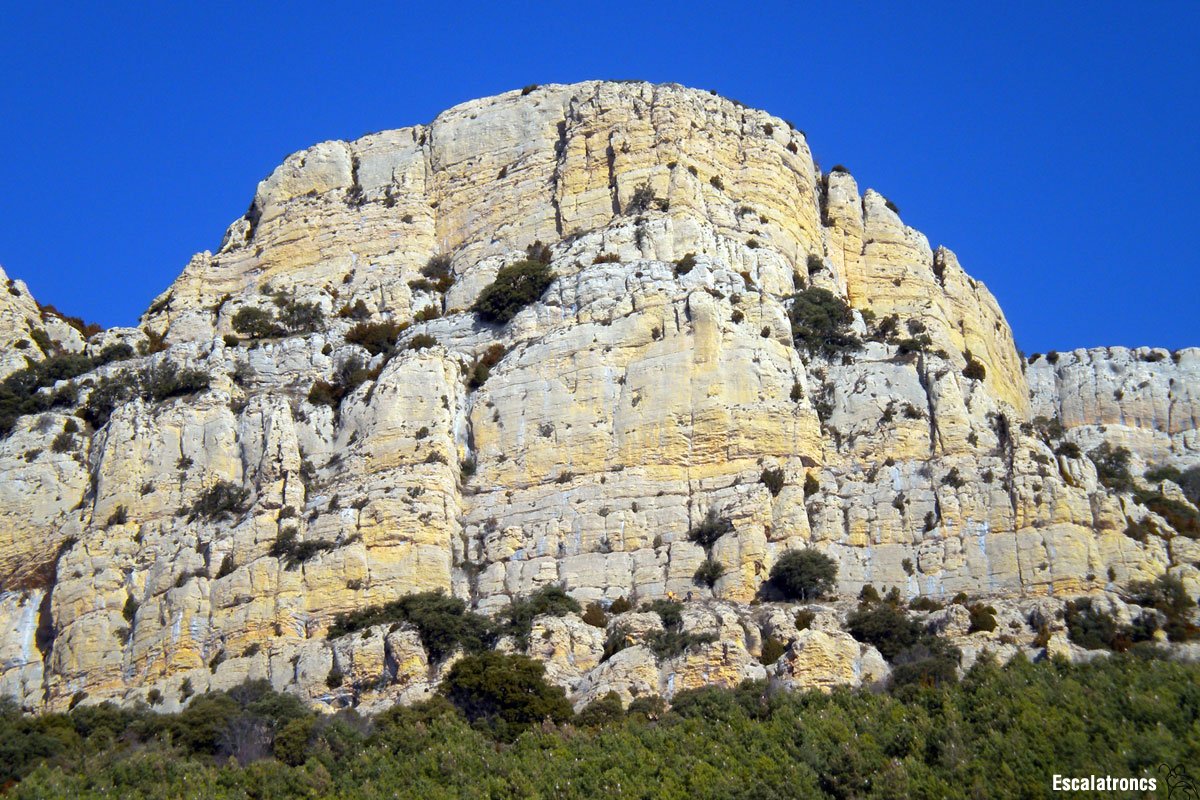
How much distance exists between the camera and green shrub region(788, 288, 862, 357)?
56719 millimetres

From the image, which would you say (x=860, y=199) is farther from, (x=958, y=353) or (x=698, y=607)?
(x=698, y=607)

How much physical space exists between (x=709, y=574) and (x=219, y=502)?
1497cm

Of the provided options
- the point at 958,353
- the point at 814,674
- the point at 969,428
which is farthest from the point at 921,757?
the point at 958,353

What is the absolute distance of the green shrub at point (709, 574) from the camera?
48.1 m

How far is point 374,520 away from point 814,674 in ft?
44.7

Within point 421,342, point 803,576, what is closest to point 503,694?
point 803,576

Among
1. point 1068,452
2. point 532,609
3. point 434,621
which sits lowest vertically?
point 434,621

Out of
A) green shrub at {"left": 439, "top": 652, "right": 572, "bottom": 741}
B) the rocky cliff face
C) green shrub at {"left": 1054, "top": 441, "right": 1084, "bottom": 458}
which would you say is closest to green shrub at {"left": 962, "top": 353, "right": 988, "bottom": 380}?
the rocky cliff face

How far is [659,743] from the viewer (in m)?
39.3

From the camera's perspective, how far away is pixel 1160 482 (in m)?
62.1

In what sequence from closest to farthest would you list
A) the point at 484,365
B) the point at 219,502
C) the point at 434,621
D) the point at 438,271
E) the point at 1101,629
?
1. the point at 1101,629
2. the point at 434,621
3. the point at 219,502
4. the point at 484,365
5. the point at 438,271

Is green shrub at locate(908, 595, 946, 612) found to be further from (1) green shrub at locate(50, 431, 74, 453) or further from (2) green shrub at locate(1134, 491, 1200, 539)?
(1) green shrub at locate(50, 431, 74, 453)

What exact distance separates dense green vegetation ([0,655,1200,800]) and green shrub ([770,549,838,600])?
15.3ft

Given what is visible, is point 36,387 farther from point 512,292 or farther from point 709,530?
point 709,530
